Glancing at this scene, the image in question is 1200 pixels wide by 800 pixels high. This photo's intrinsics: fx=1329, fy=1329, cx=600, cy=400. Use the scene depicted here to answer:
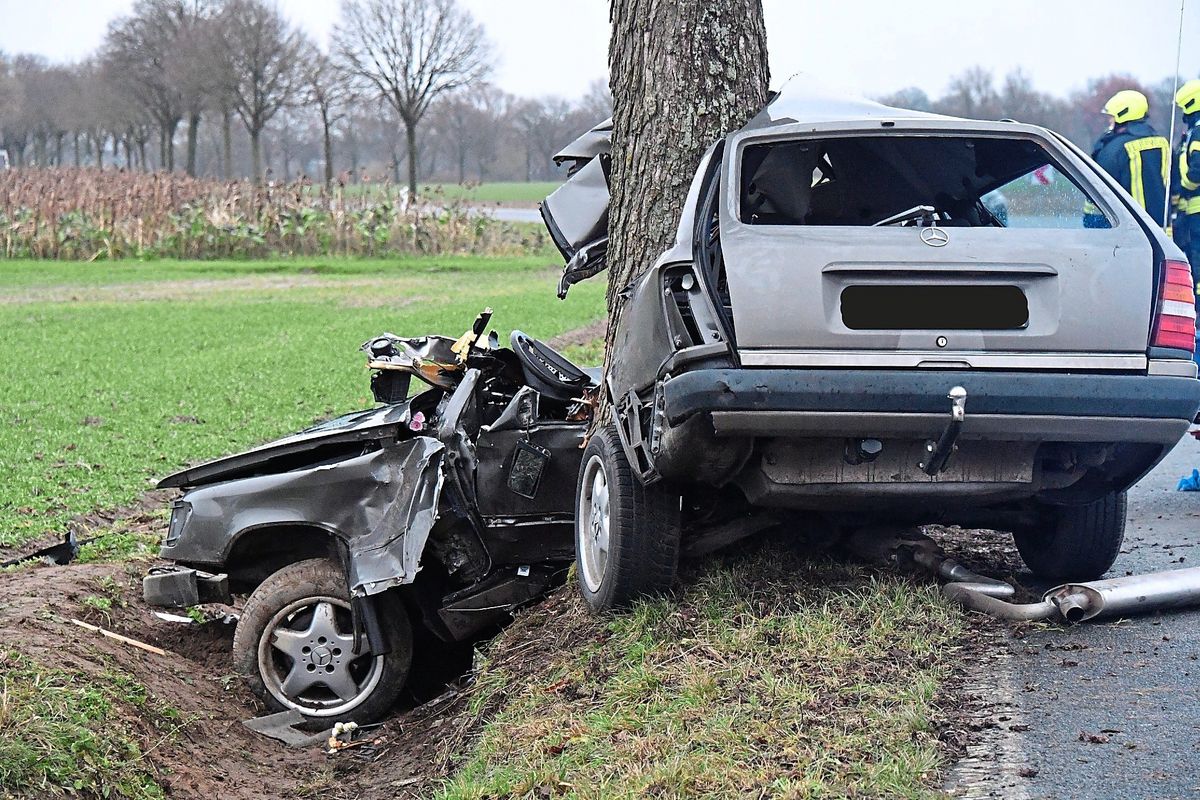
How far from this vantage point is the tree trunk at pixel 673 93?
5977mm

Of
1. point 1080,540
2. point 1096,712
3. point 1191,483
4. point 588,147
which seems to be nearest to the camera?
point 1096,712

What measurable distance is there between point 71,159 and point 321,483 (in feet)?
328

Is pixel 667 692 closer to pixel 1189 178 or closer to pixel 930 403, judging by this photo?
pixel 930 403

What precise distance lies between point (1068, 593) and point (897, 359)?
1234 millimetres

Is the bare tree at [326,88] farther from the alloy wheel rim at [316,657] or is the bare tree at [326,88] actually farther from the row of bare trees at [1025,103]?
the alloy wheel rim at [316,657]

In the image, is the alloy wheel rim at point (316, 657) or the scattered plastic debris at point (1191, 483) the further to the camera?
the scattered plastic debris at point (1191, 483)

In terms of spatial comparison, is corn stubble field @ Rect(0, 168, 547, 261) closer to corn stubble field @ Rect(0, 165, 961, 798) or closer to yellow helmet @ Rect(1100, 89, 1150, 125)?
corn stubble field @ Rect(0, 165, 961, 798)

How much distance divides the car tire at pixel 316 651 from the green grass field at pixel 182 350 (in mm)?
2354

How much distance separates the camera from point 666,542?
494 centimetres

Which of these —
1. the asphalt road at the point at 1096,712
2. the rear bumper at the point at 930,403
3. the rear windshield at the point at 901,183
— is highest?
the rear windshield at the point at 901,183

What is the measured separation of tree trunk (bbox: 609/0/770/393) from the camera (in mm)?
5977

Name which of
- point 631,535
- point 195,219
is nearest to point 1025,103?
point 195,219

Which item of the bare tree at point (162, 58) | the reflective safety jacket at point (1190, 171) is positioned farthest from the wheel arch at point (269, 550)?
the bare tree at point (162, 58)

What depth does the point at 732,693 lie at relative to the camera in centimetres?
426
